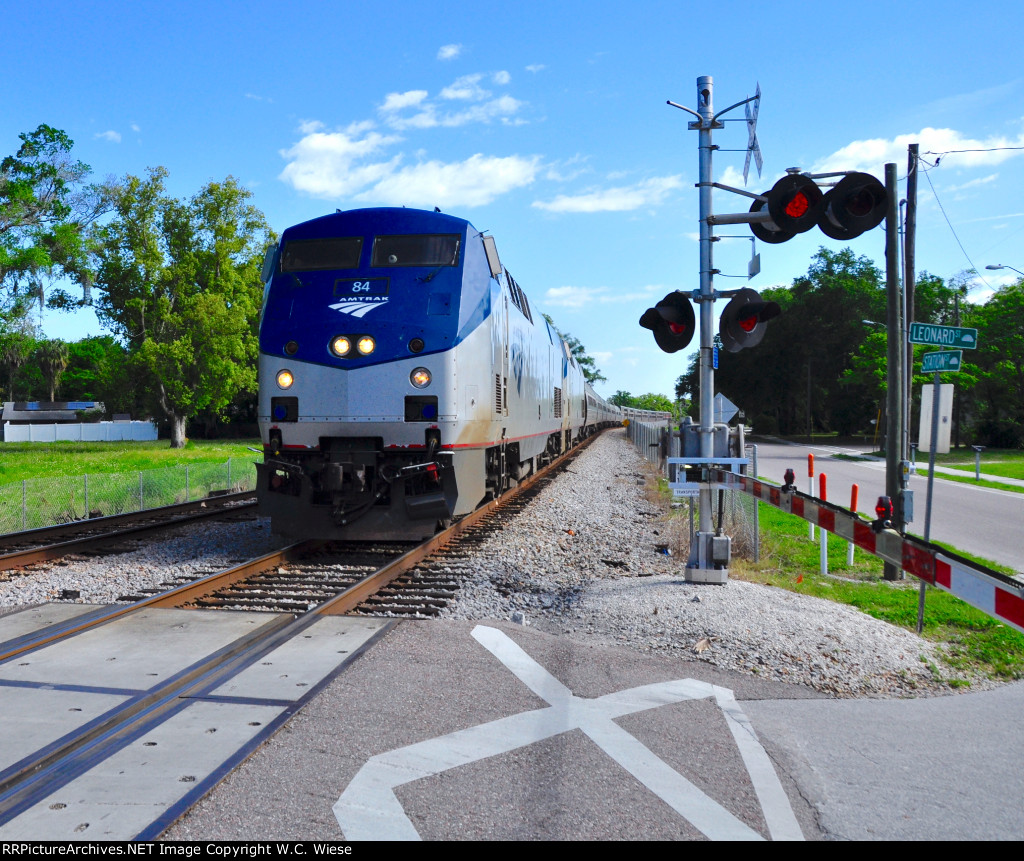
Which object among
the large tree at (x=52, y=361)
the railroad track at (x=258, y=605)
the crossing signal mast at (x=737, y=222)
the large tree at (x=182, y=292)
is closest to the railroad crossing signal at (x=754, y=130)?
the crossing signal mast at (x=737, y=222)

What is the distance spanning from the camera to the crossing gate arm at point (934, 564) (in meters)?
3.57

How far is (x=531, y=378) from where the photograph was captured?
15.0 meters

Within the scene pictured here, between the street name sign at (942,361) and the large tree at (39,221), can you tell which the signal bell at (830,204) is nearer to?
the street name sign at (942,361)

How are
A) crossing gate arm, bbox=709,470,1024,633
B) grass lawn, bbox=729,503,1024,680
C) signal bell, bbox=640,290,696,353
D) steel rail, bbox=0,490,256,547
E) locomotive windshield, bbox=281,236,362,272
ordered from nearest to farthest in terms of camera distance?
crossing gate arm, bbox=709,470,1024,633 < grass lawn, bbox=729,503,1024,680 < signal bell, bbox=640,290,696,353 < locomotive windshield, bbox=281,236,362,272 < steel rail, bbox=0,490,256,547

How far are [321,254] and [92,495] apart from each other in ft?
24.4

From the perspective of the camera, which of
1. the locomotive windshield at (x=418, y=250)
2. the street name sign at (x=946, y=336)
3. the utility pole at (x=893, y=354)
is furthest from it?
the utility pole at (x=893, y=354)

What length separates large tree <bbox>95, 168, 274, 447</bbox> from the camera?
34531mm

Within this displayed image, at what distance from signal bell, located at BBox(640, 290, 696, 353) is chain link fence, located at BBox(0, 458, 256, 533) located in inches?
369

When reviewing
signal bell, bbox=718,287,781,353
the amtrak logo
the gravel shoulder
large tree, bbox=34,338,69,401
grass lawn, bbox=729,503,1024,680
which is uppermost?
large tree, bbox=34,338,69,401

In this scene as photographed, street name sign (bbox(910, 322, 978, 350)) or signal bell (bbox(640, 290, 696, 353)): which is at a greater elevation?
signal bell (bbox(640, 290, 696, 353))

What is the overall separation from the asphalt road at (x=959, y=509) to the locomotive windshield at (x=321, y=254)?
8.90m

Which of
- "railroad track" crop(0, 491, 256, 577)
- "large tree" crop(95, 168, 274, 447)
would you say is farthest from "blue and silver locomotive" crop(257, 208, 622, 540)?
"large tree" crop(95, 168, 274, 447)

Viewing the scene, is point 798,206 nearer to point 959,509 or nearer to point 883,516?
point 883,516

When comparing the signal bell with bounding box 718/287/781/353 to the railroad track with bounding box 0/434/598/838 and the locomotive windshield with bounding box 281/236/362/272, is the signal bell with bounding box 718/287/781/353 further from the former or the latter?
the locomotive windshield with bounding box 281/236/362/272
